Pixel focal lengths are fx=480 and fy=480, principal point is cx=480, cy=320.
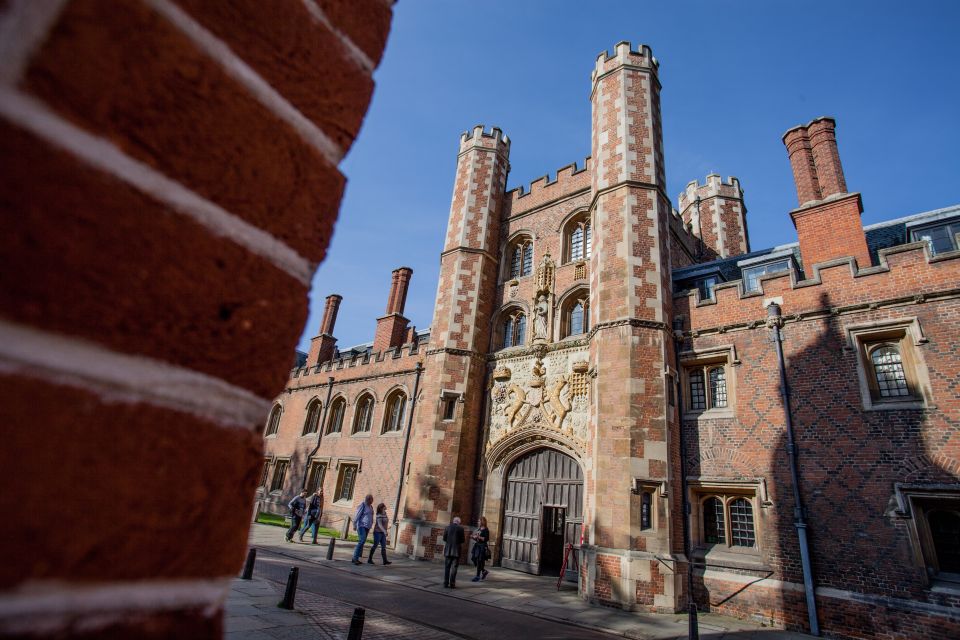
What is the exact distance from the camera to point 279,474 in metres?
22.8

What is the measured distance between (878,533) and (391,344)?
60.1 feet

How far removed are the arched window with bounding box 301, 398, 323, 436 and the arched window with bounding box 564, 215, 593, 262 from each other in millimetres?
13777

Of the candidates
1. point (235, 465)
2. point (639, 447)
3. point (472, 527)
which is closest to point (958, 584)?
point (639, 447)

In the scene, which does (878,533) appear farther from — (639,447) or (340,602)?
(340,602)

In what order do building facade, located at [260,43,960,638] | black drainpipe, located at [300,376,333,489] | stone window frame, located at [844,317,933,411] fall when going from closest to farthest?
1. building facade, located at [260,43,960,638]
2. stone window frame, located at [844,317,933,411]
3. black drainpipe, located at [300,376,333,489]

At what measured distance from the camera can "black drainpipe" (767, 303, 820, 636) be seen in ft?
28.4

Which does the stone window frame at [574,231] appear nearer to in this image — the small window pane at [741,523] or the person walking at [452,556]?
the small window pane at [741,523]

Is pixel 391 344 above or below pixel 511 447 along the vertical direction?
above

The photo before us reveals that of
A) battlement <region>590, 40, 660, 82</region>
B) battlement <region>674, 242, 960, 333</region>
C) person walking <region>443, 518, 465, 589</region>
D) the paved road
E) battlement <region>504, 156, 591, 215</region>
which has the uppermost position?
battlement <region>590, 40, 660, 82</region>

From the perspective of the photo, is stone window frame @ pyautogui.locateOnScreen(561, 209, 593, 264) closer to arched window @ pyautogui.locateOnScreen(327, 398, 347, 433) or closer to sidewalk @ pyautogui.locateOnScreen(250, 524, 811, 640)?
sidewalk @ pyautogui.locateOnScreen(250, 524, 811, 640)

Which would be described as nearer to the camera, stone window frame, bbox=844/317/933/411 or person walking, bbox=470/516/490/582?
stone window frame, bbox=844/317/933/411

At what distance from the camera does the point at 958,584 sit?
7.82m

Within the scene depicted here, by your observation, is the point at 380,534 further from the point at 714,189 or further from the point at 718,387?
the point at 714,189

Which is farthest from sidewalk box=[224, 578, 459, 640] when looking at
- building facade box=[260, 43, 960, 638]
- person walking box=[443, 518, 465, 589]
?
building facade box=[260, 43, 960, 638]
